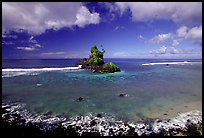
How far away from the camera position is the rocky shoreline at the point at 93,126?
10.4 m

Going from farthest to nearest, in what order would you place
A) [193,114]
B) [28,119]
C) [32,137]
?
[193,114] < [28,119] < [32,137]

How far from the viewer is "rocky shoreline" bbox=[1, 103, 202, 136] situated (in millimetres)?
10391

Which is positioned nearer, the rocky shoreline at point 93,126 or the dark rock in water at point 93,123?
the rocky shoreline at point 93,126

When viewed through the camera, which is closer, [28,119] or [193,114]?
[28,119]

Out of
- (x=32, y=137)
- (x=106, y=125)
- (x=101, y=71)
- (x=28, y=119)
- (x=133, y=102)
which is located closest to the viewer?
(x=32, y=137)

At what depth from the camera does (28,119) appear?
12.3 m

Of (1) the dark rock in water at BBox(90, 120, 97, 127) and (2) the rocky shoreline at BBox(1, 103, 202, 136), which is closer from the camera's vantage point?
(2) the rocky shoreline at BBox(1, 103, 202, 136)

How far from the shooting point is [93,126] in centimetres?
1132

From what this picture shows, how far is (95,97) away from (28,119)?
7433 millimetres

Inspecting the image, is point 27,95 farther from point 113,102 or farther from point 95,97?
point 113,102

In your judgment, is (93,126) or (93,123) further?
(93,123)

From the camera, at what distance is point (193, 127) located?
36.2 feet

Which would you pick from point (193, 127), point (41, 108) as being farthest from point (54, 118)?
point (193, 127)

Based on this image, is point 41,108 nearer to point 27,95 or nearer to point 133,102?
point 27,95
